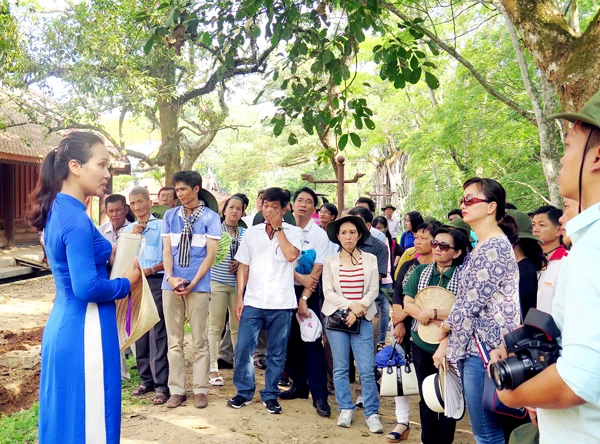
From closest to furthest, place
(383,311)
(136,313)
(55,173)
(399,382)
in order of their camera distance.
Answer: (55,173)
(136,313)
(399,382)
(383,311)

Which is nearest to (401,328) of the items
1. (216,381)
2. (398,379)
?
(398,379)

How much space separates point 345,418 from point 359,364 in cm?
49

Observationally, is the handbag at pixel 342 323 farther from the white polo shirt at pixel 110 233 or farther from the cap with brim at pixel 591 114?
the cap with brim at pixel 591 114

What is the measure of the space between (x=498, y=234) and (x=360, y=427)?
2.49 meters

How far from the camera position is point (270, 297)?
5.09m

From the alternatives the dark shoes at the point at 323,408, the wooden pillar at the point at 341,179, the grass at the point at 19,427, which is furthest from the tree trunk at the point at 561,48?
the grass at the point at 19,427

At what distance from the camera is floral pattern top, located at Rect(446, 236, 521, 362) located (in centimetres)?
313

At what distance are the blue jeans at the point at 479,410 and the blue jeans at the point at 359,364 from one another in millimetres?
1682

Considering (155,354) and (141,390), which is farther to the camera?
(141,390)

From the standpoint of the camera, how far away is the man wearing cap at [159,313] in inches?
213

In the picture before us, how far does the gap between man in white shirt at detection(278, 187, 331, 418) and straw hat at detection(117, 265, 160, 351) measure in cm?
243

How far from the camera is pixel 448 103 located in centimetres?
1202

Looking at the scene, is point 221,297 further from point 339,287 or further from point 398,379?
point 398,379

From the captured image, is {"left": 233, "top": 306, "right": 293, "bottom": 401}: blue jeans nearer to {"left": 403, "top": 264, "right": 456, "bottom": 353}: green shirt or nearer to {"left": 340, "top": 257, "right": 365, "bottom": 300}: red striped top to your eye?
{"left": 340, "top": 257, "right": 365, "bottom": 300}: red striped top
